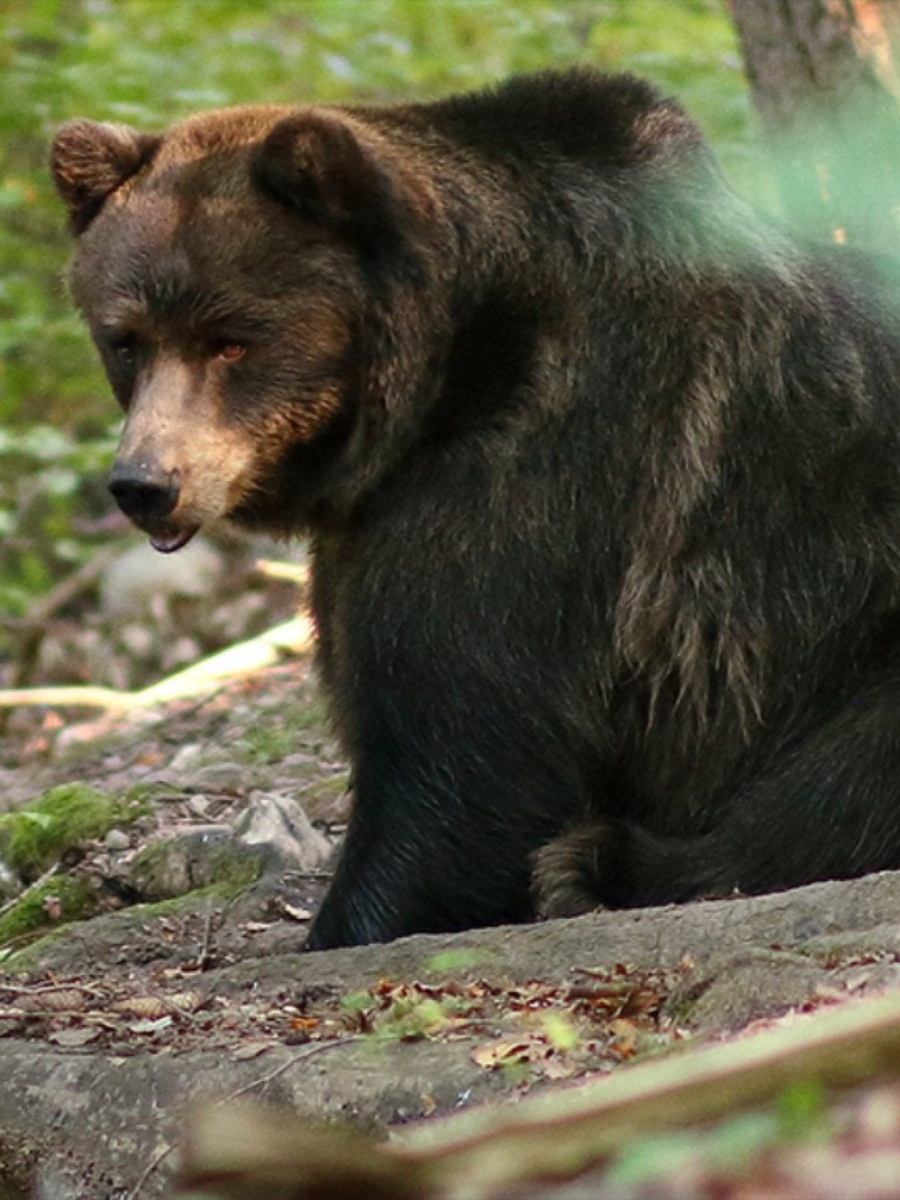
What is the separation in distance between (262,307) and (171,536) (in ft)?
2.11

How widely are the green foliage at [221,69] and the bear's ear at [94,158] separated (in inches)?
195

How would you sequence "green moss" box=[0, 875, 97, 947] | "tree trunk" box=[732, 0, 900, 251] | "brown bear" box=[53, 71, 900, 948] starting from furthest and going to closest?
1. "tree trunk" box=[732, 0, 900, 251]
2. "green moss" box=[0, 875, 97, 947]
3. "brown bear" box=[53, 71, 900, 948]

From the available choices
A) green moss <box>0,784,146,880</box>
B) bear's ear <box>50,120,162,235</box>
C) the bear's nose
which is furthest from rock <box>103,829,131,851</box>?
bear's ear <box>50,120,162,235</box>

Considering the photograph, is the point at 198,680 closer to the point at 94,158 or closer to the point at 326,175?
the point at 94,158

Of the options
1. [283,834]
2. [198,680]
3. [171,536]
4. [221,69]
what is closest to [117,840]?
[283,834]

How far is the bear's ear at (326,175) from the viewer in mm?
5180

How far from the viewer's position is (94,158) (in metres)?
5.56

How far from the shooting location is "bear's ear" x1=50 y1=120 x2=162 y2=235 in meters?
5.55

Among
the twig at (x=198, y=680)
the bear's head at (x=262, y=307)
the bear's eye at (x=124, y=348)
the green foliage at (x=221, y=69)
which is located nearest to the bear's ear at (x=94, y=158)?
the bear's head at (x=262, y=307)

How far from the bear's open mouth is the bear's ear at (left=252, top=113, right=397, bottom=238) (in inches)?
34.8

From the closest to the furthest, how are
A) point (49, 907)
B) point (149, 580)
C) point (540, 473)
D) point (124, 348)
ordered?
point (540, 473) < point (124, 348) < point (49, 907) < point (149, 580)

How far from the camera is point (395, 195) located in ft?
17.3

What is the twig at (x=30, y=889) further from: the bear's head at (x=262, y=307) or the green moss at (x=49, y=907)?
the bear's head at (x=262, y=307)

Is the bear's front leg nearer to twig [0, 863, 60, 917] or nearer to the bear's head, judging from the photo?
the bear's head
